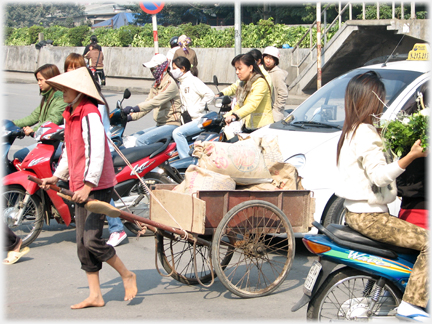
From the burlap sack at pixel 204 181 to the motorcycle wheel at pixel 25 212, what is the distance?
1.92m

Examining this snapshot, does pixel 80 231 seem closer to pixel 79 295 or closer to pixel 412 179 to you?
pixel 79 295

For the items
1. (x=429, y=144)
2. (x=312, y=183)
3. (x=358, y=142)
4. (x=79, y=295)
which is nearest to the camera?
(x=429, y=144)

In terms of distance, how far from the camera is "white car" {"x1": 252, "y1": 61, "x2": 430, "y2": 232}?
4992 mm

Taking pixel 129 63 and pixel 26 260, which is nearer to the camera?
pixel 26 260

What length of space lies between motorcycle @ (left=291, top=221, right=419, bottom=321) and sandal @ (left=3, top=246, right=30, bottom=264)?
3124mm

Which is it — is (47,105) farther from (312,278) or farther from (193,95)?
(312,278)

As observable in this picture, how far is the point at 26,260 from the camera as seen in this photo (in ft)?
17.3

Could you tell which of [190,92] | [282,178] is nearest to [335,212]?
[282,178]

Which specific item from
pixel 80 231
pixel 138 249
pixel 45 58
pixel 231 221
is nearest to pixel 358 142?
pixel 231 221

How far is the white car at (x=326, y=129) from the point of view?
197 inches

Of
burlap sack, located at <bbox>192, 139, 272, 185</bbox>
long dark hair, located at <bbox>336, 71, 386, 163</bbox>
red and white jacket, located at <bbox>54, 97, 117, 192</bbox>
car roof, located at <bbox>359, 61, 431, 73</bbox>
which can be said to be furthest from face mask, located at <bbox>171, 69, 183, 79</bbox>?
long dark hair, located at <bbox>336, 71, 386, 163</bbox>

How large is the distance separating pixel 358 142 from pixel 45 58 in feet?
88.2

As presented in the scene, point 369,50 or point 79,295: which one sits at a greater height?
point 369,50

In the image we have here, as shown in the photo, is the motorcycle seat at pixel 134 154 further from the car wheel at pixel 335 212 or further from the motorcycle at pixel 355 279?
the motorcycle at pixel 355 279
